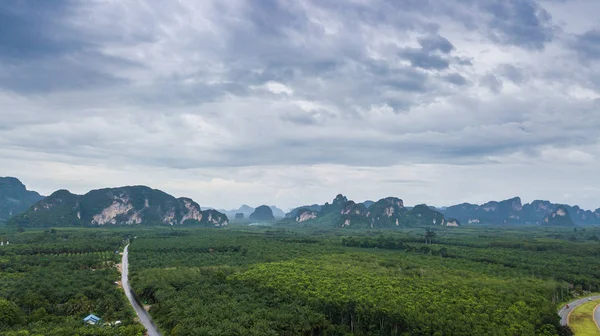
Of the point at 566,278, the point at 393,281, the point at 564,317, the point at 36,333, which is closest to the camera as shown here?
the point at 36,333

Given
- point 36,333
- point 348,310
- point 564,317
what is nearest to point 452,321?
point 348,310

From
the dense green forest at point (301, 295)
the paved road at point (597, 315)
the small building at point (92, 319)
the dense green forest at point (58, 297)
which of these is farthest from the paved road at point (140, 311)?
the paved road at point (597, 315)

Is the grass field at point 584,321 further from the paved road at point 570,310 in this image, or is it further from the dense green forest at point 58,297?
the dense green forest at point 58,297

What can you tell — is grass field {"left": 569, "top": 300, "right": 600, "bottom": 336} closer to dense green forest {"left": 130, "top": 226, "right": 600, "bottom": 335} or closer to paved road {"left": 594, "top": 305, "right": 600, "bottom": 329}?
paved road {"left": 594, "top": 305, "right": 600, "bottom": 329}

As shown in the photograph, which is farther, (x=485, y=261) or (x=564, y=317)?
(x=485, y=261)

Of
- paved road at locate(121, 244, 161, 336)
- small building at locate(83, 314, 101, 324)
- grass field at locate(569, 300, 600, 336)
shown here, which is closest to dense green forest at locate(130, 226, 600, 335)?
paved road at locate(121, 244, 161, 336)

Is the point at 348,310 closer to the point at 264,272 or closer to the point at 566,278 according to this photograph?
the point at 264,272
